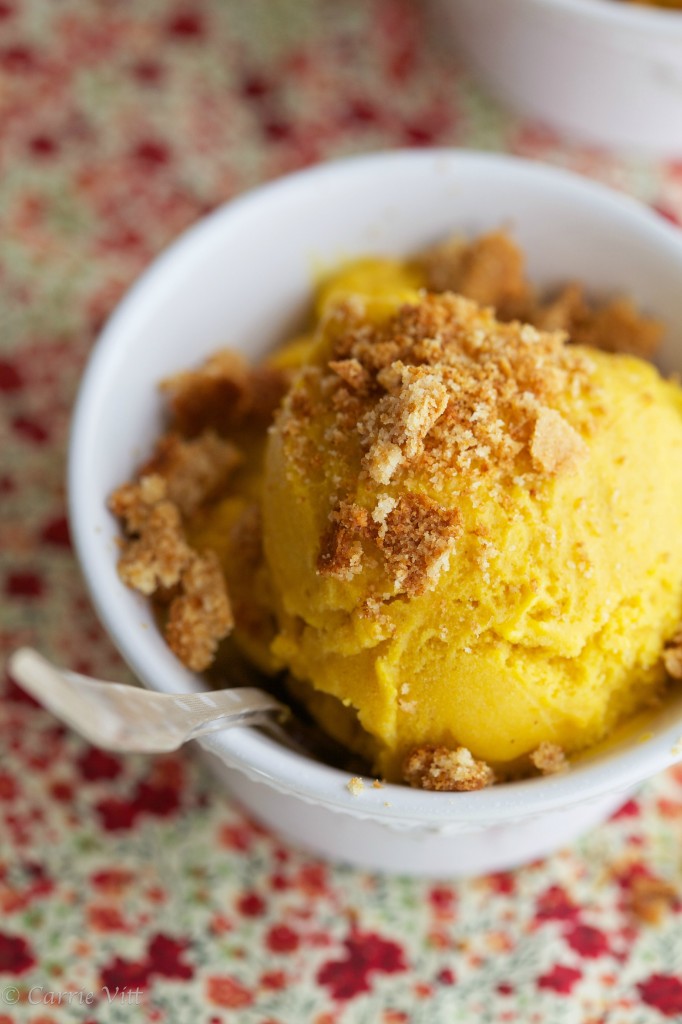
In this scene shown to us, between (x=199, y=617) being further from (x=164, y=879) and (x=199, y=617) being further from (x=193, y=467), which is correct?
(x=164, y=879)

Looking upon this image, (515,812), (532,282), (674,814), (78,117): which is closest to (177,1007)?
(515,812)

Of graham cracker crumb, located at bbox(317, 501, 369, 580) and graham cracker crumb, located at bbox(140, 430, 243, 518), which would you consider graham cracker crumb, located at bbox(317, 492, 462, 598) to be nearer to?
graham cracker crumb, located at bbox(317, 501, 369, 580)

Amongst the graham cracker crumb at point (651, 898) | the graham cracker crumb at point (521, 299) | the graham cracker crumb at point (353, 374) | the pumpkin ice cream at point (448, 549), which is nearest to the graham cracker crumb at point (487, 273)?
the graham cracker crumb at point (521, 299)

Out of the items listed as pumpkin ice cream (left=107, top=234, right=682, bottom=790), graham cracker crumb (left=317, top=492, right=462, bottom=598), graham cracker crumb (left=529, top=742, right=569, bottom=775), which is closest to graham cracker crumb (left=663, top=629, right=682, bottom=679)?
pumpkin ice cream (left=107, top=234, right=682, bottom=790)

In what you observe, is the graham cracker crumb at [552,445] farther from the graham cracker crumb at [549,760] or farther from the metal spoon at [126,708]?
→ the metal spoon at [126,708]

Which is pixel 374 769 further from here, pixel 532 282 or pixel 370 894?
pixel 532 282

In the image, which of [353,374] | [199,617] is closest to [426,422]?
[353,374]
